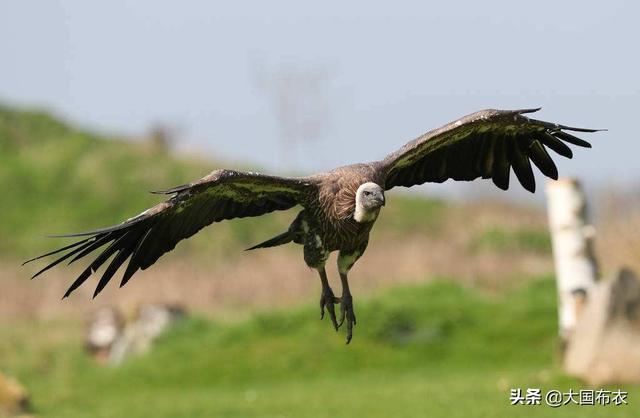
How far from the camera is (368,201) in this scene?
7422 mm

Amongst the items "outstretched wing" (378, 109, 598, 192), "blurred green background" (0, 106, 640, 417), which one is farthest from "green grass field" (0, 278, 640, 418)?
"outstretched wing" (378, 109, 598, 192)

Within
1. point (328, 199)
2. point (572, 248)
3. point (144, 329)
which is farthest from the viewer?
point (144, 329)

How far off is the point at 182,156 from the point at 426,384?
2617cm

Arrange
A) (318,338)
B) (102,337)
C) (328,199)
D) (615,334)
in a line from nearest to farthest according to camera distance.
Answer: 1. (328,199)
2. (615,334)
3. (318,338)
4. (102,337)

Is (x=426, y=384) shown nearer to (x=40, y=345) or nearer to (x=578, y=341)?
(x=578, y=341)

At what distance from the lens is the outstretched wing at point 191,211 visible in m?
7.55

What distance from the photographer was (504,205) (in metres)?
32.2

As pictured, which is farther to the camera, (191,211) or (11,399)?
(11,399)

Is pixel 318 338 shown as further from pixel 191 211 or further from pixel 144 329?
pixel 191 211

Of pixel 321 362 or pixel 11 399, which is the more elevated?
pixel 11 399

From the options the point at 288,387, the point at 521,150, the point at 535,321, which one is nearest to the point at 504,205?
the point at 535,321

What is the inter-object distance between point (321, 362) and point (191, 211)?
901 centimetres

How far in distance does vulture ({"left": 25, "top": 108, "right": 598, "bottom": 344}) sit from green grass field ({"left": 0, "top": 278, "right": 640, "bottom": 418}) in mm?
4013

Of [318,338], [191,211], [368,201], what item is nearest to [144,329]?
[318,338]
